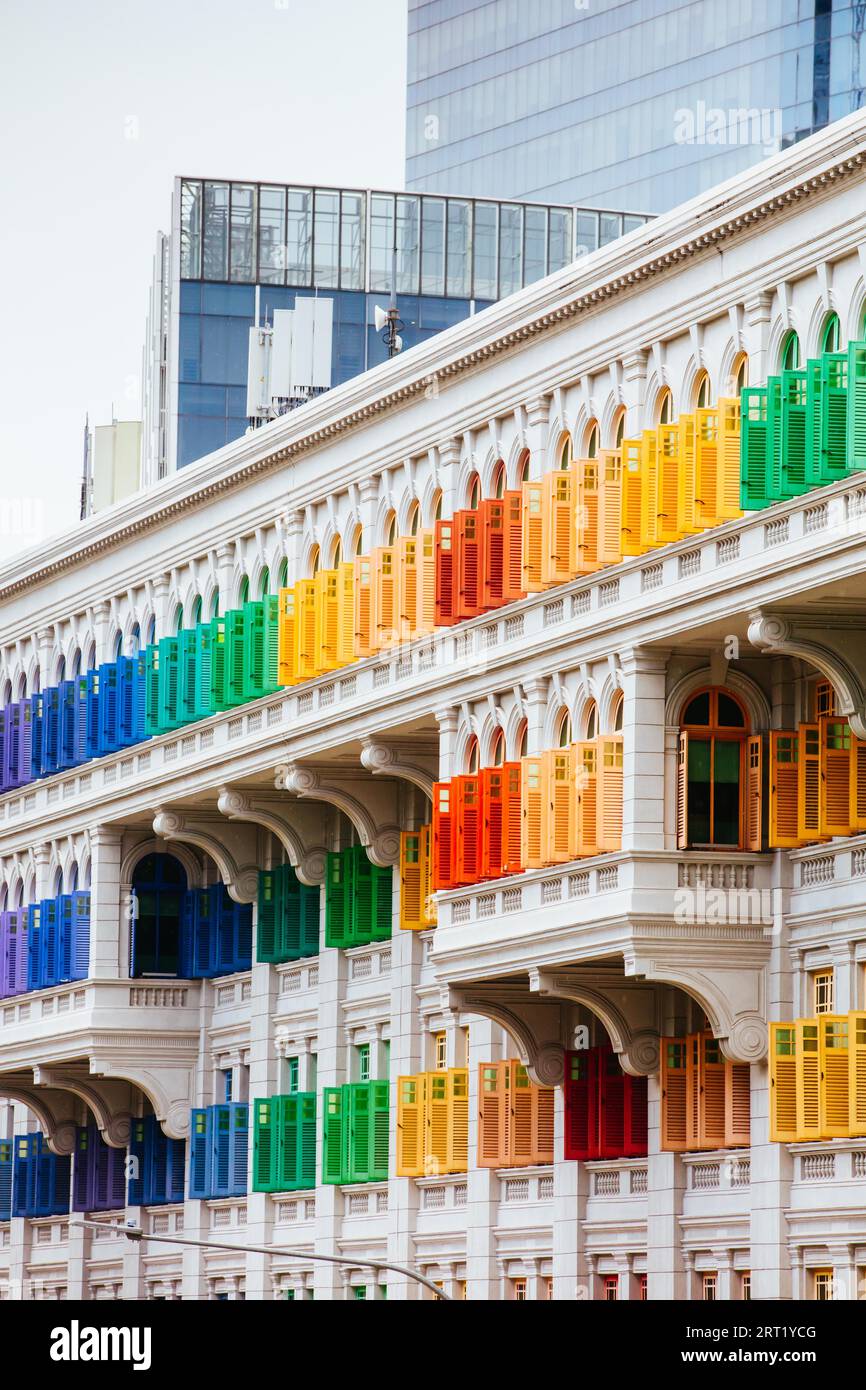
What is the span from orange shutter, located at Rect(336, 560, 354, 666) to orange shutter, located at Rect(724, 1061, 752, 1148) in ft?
36.5

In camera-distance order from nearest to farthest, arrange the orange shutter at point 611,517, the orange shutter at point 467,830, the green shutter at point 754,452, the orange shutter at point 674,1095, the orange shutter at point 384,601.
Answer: the green shutter at point 754,452, the orange shutter at point 611,517, the orange shutter at point 674,1095, the orange shutter at point 467,830, the orange shutter at point 384,601

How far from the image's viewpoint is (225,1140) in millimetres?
52875

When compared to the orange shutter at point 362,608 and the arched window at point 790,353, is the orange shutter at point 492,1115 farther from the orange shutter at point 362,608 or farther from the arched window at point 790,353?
the arched window at point 790,353

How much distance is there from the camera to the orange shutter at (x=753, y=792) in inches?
1469

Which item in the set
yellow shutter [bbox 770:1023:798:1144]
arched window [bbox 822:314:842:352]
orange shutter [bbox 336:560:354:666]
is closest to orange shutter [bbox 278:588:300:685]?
orange shutter [bbox 336:560:354:666]

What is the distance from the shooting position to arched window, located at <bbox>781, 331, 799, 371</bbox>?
36031mm

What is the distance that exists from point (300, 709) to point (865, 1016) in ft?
49.1

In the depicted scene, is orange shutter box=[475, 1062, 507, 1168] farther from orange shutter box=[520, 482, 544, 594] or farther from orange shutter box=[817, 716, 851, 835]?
orange shutter box=[817, 716, 851, 835]

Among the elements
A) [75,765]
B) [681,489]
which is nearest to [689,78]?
[75,765]

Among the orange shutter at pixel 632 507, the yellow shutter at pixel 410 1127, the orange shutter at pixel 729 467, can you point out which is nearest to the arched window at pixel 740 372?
the orange shutter at pixel 729 467

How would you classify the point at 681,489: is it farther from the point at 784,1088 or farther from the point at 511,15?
the point at 511,15

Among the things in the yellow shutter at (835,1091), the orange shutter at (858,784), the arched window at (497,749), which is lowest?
the yellow shutter at (835,1091)

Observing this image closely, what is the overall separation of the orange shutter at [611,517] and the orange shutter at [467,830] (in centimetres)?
470

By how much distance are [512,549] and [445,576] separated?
191 centimetres
